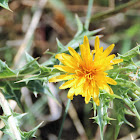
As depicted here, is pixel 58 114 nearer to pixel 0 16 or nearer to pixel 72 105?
pixel 72 105

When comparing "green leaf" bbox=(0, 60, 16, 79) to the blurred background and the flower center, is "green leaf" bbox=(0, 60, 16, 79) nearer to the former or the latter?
the flower center

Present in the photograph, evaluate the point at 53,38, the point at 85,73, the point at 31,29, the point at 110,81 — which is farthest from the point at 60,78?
the point at 53,38

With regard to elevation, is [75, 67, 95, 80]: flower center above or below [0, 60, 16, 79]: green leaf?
below

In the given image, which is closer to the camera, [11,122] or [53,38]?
[11,122]

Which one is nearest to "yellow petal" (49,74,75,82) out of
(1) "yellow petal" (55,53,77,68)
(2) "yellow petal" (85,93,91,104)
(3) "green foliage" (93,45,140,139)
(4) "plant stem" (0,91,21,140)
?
(1) "yellow petal" (55,53,77,68)

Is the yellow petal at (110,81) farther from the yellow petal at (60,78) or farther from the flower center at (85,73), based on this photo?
the yellow petal at (60,78)

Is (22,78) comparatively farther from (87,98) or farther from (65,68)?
(87,98)
